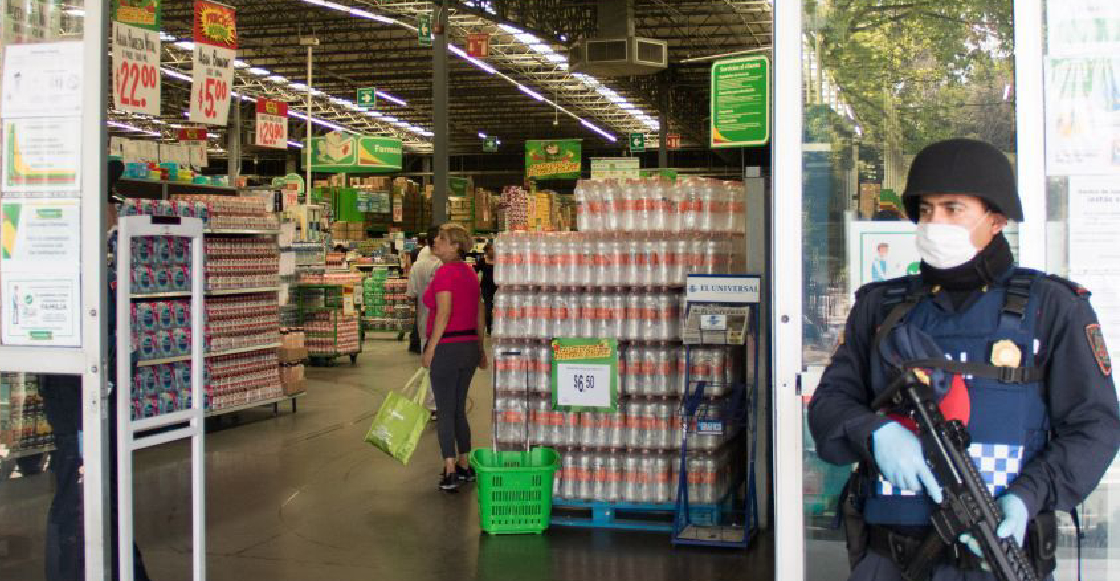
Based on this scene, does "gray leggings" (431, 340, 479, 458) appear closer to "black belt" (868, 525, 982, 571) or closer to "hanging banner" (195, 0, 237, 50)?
"black belt" (868, 525, 982, 571)

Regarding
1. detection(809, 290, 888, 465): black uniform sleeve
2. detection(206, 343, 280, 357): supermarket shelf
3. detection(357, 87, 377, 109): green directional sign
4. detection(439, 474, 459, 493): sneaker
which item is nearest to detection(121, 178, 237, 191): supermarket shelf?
detection(206, 343, 280, 357): supermarket shelf

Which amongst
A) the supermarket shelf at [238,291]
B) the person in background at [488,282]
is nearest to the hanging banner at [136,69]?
the supermarket shelf at [238,291]

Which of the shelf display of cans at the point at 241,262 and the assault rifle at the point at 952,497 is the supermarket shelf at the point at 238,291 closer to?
the shelf display of cans at the point at 241,262

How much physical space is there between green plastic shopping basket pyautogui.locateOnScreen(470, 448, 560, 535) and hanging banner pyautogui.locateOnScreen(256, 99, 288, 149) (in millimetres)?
11270

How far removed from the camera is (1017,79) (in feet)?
11.5

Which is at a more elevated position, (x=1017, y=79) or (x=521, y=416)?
(x=1017, y=79)

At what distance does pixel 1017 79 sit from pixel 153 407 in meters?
6.44

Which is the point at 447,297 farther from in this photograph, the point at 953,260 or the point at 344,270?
the point at 344,270

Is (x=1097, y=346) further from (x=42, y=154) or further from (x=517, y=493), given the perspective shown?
(x=517, y=493)

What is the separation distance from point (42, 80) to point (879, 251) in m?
2.98

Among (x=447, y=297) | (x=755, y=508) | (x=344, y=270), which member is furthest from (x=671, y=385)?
(x=344, y=270)

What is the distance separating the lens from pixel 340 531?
6.73 metres

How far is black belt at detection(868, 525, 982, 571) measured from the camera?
91.2 inches

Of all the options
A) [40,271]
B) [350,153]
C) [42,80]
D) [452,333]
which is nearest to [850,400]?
[40,271]
